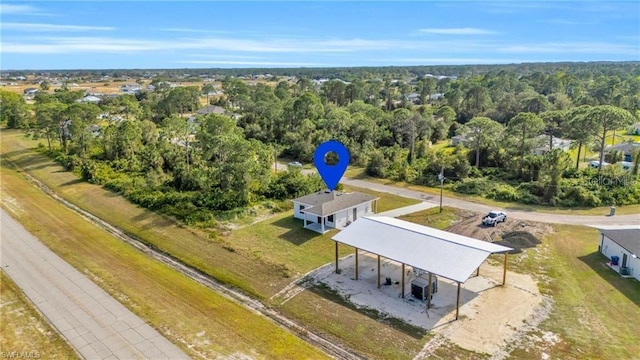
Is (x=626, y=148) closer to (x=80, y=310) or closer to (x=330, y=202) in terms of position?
(x=330, y=202)

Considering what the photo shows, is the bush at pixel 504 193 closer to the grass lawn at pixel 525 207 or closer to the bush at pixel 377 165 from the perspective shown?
the grass lawn at pixel 525 207

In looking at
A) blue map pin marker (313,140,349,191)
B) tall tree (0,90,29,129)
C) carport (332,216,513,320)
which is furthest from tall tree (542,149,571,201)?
tall tree (0,90,29,129)

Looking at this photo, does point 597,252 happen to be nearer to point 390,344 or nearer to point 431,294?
point 431,294

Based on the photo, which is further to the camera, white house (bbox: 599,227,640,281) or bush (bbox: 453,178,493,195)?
bush (bbox: 453,178,493,195)

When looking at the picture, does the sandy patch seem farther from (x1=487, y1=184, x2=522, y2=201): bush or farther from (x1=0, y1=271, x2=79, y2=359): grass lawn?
(x1=487, y1=184, x2=522, y2=201): bush

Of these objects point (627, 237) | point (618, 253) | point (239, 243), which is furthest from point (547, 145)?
point (239, 243)

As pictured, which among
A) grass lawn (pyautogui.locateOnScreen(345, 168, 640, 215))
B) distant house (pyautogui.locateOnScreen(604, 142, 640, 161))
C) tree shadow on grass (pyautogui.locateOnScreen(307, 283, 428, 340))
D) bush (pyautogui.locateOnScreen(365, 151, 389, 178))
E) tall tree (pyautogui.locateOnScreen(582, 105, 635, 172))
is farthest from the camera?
distant house (pyautogui.locateOnScreen(604, 142, 640, 161))
